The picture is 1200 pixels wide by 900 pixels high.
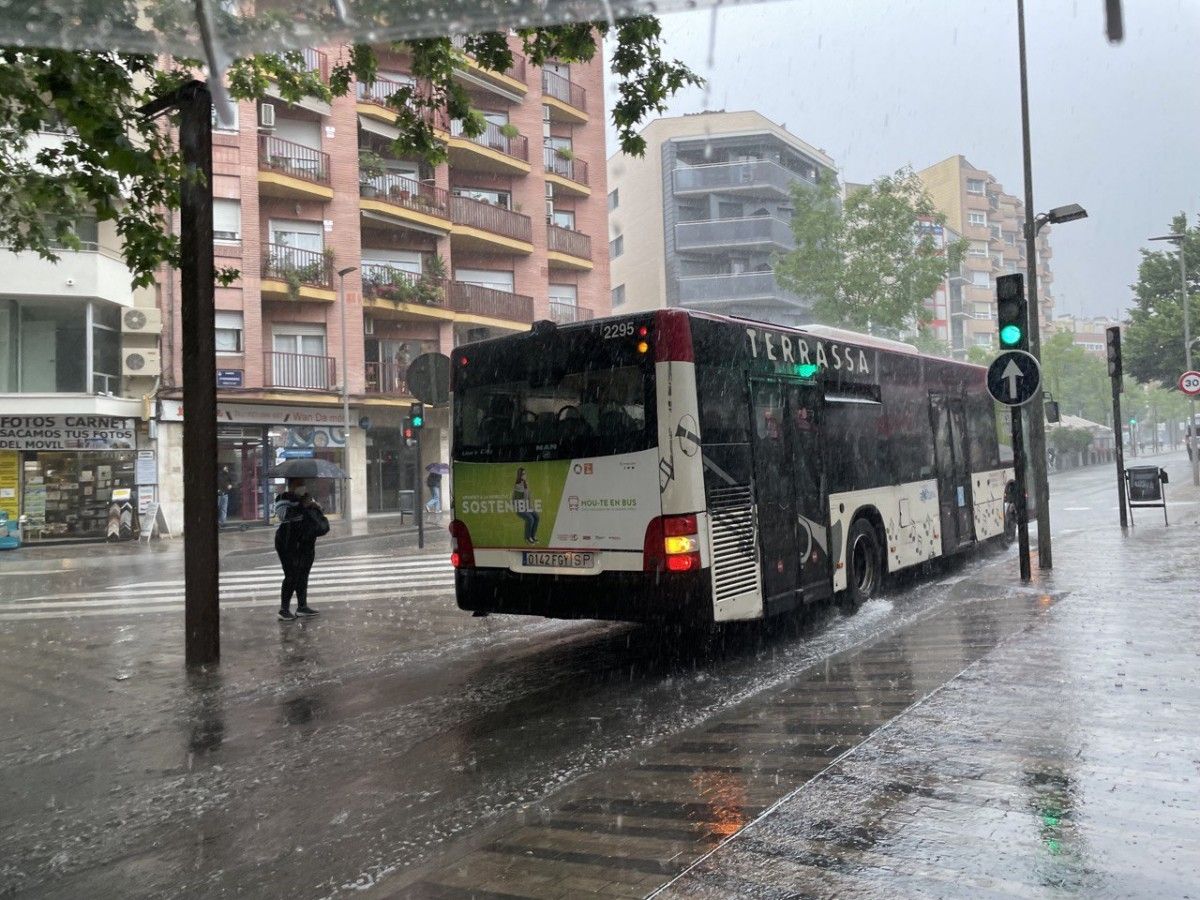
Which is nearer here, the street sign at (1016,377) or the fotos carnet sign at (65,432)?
the street sign at (1016,377)

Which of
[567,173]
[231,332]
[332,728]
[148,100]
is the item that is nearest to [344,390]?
[231,332]

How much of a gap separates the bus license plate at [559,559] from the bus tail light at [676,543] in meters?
0.62

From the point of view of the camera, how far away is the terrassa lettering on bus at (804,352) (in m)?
8.51

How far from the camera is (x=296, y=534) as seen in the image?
35.6 feet

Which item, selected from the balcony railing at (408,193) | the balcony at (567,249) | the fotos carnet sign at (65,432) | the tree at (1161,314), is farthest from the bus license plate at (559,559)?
the tree at (1161,314)

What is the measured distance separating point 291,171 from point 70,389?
1011 cm

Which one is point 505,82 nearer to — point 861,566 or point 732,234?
point 732,234

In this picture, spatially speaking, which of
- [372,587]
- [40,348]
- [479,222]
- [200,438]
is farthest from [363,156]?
[200,438]

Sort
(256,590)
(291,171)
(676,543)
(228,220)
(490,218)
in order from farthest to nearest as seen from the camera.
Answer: (490,218), (291,171), (228,220), (256,590), (676,543)

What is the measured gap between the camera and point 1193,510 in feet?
69.6

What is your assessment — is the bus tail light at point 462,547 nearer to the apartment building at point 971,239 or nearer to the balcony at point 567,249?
the balcony at point 567,249

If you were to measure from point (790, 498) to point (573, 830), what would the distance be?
16.2 feet

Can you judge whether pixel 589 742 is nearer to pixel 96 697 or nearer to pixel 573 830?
pixel 573 830

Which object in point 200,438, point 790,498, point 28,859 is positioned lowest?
point 28,859
